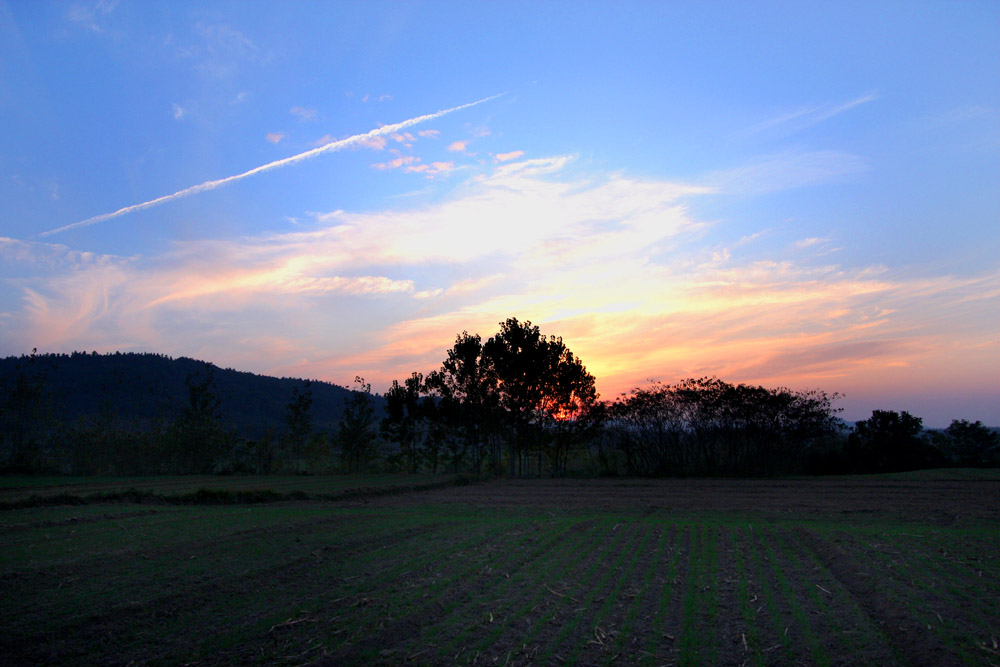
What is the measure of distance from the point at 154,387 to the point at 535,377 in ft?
272

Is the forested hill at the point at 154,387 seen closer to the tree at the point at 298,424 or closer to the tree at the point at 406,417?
the tree at the point at 298,424

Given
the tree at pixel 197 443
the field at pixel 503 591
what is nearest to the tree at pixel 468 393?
the tree at pixel 197 443

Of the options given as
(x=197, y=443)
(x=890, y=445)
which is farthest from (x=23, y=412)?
(x=890, y=445)

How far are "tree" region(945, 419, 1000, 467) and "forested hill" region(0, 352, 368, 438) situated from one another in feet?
252

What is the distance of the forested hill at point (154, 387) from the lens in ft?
306

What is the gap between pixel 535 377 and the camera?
46.9 m

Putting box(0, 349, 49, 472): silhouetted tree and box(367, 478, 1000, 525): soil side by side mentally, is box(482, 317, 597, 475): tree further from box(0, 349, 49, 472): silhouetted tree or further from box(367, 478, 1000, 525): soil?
box(0, 349, 49, 472): silhouetted tree

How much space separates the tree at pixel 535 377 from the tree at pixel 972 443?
2976 centimetres

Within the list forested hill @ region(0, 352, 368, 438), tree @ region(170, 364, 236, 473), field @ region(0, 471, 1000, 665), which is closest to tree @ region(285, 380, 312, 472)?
tree @ region(170, 364, 236, 473)

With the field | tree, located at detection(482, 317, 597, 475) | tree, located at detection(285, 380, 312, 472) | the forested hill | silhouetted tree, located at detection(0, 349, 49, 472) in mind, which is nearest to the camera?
the field

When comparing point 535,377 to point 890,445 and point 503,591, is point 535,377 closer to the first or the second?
point 890,445

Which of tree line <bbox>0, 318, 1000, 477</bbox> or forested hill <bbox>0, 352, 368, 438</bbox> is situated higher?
forested hill <bbox>0, 352, 368, 438</bbox>

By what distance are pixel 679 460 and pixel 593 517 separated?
26.5 meters

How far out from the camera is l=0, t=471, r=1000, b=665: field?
617 centimetres
